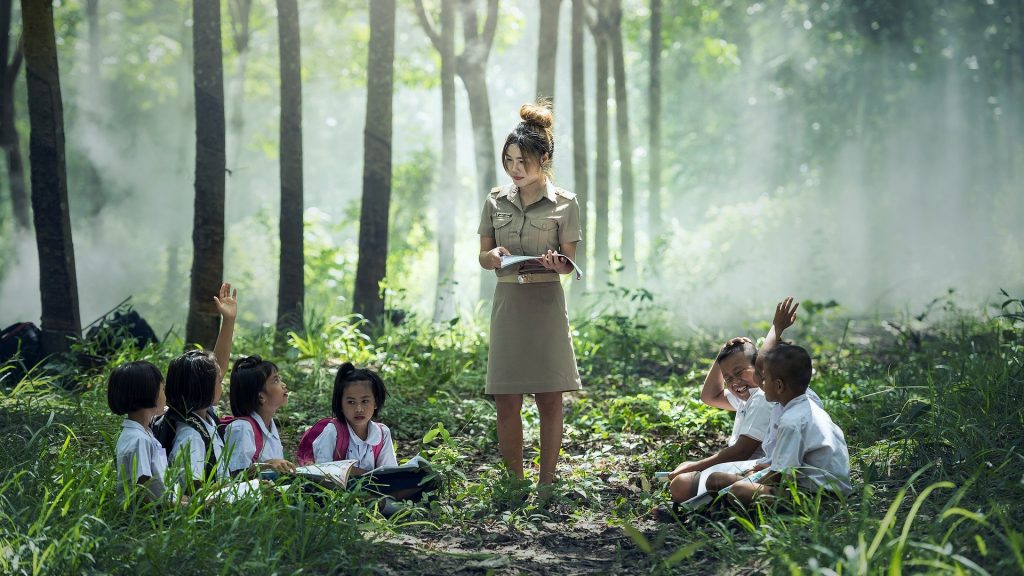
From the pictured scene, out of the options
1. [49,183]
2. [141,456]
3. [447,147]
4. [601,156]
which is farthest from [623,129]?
[141,456]

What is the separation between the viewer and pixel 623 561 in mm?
4445

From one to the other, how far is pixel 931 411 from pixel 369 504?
3185 mm

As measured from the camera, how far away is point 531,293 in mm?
5555

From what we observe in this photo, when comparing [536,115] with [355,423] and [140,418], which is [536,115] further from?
[140,418]

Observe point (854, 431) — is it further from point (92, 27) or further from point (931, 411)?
point (92, 27)

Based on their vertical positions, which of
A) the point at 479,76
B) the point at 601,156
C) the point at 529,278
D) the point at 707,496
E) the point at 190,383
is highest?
the point at 479,76

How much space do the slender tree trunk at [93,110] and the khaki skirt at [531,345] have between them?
17.4 m

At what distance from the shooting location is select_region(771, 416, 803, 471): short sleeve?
4.62 metres

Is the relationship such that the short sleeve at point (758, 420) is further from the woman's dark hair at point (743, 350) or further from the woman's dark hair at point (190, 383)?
the woman's dark hair at point (190, 383)

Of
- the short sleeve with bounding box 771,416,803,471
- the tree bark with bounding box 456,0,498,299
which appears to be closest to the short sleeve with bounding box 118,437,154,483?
the short sleeve with bounding box 771,416,803,471

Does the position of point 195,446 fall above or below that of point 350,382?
below

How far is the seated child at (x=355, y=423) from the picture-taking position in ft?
17.9

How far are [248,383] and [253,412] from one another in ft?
0.58

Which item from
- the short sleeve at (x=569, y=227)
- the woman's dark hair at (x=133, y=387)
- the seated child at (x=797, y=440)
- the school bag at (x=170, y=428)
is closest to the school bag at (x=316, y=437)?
the school bag at (x=170, y=428)
